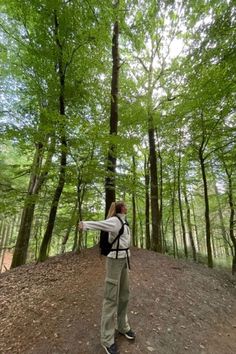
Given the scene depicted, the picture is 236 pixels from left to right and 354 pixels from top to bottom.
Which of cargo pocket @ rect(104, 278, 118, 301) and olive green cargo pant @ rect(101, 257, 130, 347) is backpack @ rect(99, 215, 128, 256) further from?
cargo pocket @ rect(104, 278, 118, 301)

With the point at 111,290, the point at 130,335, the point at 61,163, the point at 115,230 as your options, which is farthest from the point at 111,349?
the point at 61,163

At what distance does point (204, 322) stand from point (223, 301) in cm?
153

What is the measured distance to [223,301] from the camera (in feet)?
17.6

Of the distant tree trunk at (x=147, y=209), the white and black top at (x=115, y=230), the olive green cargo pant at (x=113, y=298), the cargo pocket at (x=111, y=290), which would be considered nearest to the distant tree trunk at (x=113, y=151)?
the distant tree trunk at (x=147, y=209)

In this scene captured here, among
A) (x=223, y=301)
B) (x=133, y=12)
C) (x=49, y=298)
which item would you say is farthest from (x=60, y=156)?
(x=133, y=12)

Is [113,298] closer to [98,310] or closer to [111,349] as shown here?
[111,349]

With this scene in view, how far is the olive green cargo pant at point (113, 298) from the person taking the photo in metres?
2.98

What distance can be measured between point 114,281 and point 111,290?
13cm

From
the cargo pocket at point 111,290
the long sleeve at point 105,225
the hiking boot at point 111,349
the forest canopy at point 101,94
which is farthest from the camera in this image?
the forest canopy at point 101,94

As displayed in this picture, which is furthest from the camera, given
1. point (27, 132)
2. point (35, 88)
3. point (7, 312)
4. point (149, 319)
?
point (35, 88)

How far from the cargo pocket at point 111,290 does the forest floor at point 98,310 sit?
2.47 ft

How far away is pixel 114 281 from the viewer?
10.0ft

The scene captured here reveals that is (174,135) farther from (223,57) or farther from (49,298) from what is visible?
(49,298)

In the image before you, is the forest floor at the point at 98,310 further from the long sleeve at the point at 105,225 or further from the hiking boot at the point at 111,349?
the long sleeve at the point at 105,225
